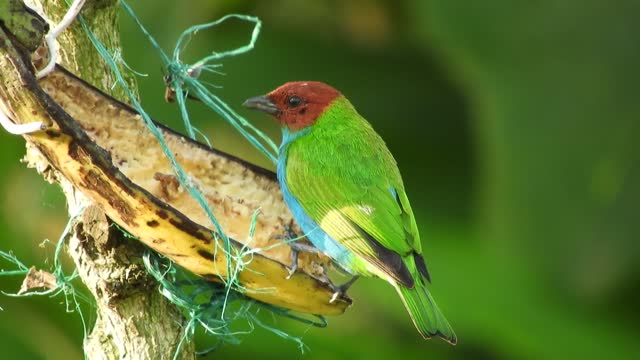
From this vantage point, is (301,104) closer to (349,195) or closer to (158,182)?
(349,195)

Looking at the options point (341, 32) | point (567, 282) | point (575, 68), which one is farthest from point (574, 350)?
point (341, 32)

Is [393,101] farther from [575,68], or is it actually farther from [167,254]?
[167,254]

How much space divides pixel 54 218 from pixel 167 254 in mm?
2745

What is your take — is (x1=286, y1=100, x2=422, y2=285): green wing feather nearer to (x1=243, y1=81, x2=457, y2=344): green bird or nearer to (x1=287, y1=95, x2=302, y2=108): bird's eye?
(x1=243, y1=81, x2=457, y2=344): green bird

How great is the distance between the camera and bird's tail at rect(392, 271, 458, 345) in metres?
3.44

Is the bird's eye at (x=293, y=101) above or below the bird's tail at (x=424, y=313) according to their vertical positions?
above

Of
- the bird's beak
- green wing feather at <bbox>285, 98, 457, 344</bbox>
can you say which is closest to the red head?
the bird's beak

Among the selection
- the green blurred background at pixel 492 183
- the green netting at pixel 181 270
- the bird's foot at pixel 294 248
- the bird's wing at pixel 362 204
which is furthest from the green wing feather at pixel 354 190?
the green blurred background at pixel 492 183

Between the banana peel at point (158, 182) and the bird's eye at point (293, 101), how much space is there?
0.61 metres

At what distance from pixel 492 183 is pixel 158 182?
219cm

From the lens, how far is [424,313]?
350 cm

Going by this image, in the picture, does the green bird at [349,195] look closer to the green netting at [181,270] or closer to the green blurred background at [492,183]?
the green netting at [181,270]

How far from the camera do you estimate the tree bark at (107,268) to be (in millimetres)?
2531

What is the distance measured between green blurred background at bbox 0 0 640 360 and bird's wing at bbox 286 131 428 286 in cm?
118
